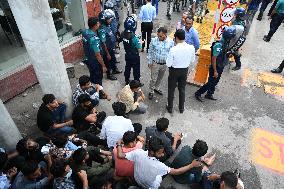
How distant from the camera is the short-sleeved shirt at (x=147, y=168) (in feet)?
11.9

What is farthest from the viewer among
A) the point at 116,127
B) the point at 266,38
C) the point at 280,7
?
the point at 266,38

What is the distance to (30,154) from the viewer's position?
4059mm

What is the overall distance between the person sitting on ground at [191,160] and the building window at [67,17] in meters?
4.92

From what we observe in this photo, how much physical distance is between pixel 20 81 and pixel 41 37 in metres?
2.71

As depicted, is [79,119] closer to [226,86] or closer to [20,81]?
[20,81]

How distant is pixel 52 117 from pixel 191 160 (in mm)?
2609

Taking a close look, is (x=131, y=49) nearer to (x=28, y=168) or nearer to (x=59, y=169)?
(x=59, y=169)

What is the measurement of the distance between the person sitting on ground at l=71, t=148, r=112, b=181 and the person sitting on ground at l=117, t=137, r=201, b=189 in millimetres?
461

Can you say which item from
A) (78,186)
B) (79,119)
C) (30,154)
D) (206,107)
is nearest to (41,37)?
(79,119)

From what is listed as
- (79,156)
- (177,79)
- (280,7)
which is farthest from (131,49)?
(280,7)

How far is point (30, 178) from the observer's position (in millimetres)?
3580

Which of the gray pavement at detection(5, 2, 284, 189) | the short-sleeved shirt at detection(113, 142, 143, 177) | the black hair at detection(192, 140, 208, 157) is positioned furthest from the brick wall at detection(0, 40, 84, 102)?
the black hair at detection(192, 140, 208, 157)

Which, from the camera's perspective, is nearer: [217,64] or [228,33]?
[228,33]

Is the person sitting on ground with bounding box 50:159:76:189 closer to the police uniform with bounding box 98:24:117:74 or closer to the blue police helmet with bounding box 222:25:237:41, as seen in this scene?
the police uniform with bounding box 98:24:117:74
